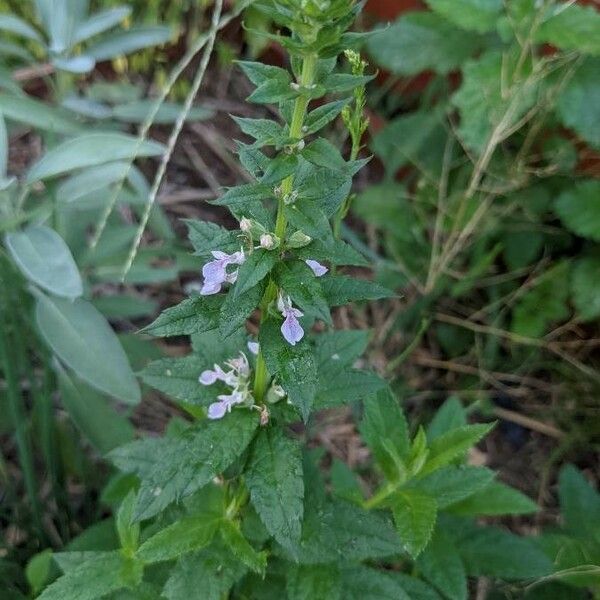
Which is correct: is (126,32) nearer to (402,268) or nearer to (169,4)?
(169,4)

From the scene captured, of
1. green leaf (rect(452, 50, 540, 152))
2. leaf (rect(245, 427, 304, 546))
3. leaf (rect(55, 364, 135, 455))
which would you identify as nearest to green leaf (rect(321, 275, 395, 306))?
leaf (rect(245, 427, 304, 546))

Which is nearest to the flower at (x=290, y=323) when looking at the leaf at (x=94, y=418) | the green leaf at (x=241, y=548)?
the green leaf at (x=241, y=548)

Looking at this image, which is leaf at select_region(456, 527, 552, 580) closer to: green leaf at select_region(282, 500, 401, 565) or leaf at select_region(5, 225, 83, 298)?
green leaf at select_region(282, 500, 401, 565)

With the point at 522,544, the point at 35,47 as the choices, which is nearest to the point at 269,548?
the point at 522,544

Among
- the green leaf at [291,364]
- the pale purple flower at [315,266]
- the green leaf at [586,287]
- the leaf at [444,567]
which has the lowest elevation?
the green leaf at [586,287]

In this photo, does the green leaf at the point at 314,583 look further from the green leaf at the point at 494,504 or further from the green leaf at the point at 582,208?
the green leaf at the point at 582,208

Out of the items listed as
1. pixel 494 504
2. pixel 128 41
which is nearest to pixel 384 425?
pixel 494 504

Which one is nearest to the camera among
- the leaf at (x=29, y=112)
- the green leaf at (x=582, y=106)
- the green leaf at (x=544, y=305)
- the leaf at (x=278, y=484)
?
the leaf at (x=278, y=484)
